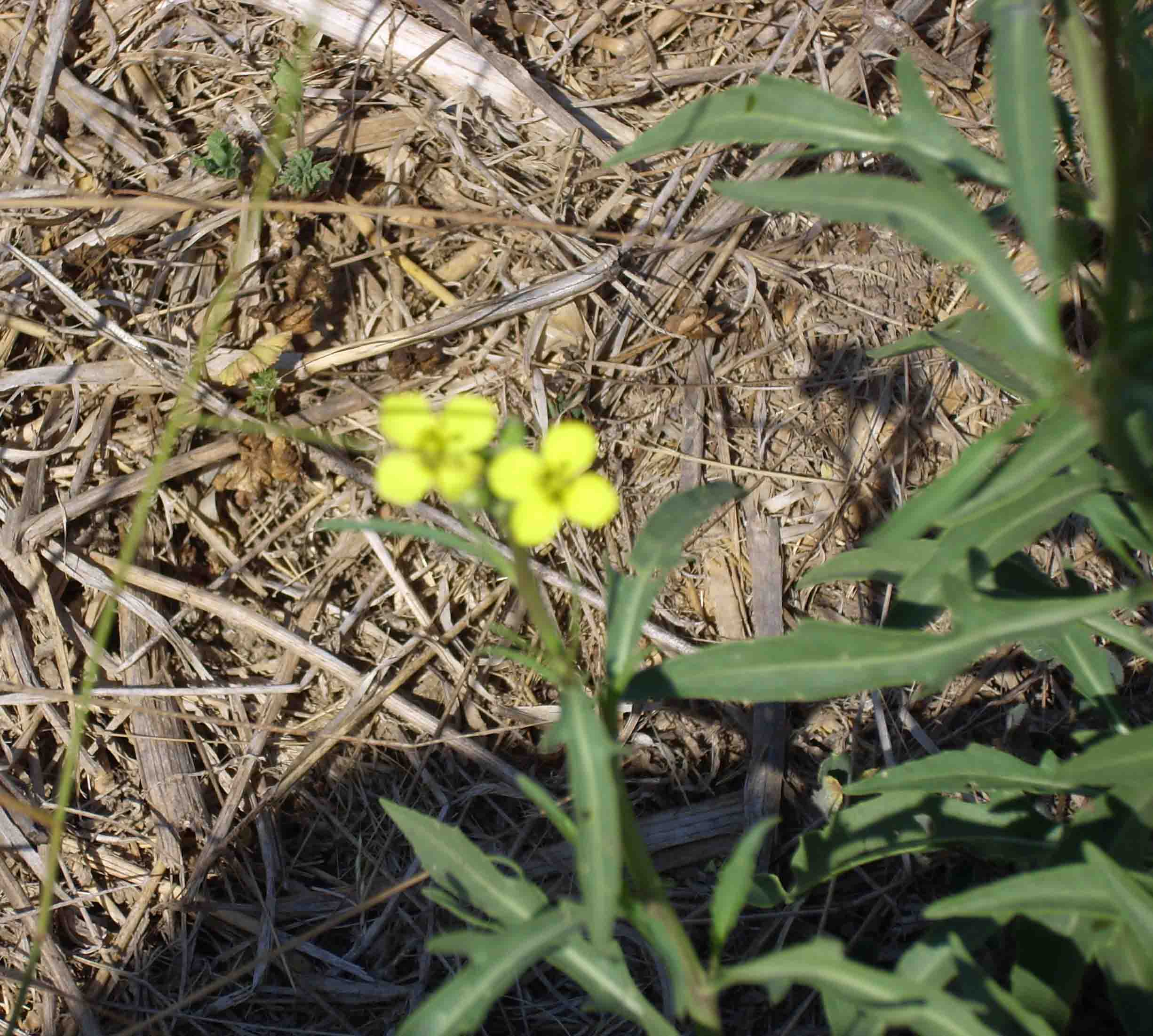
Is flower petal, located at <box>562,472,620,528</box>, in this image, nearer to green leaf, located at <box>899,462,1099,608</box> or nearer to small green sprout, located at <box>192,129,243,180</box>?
green leaf, located at <box>899,462,1099,608</box>

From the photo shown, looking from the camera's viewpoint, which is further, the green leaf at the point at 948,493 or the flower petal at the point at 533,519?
the green leaf at the point at 948,493

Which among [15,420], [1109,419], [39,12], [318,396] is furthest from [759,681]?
[39,12]

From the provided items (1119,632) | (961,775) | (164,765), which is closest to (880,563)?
(961,775)

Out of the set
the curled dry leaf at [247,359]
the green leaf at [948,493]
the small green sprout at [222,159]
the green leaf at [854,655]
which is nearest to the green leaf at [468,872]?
the green leaf at [854,655]

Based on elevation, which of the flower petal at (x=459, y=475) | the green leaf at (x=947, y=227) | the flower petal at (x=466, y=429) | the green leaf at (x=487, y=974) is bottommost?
the green leaf at (x=487, y=974)

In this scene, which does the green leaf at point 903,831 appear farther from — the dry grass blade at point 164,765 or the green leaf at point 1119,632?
the dry grass blade at point 164,765

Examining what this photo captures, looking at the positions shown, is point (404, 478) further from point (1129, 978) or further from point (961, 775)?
point (1129, 978)

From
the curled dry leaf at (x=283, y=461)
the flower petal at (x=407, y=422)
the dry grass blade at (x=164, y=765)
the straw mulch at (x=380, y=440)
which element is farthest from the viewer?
the curled dry leaf at (x=283, y=461)
